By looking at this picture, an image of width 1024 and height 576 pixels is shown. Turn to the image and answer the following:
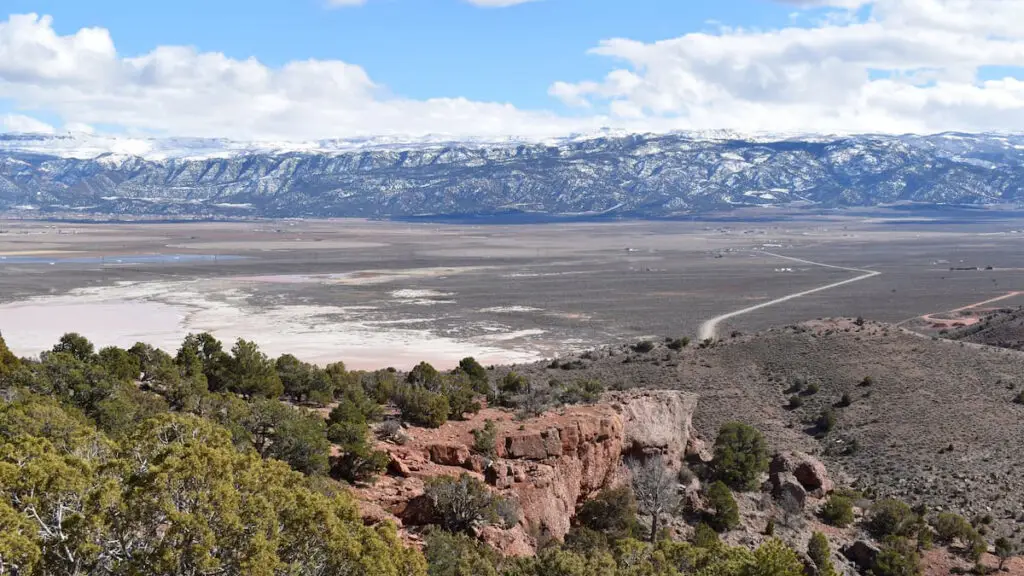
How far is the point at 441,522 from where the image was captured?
18.1 meters

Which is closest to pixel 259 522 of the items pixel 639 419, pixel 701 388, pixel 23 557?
pixel 23 557

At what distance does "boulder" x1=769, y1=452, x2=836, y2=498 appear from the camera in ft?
94.1

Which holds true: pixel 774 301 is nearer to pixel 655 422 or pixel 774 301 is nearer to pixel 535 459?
pixel 655 422

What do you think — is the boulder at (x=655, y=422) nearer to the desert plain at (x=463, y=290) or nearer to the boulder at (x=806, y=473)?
the boulder at (x=806, y=473)

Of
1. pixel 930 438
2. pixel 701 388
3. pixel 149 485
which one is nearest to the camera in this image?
pixel 149 485

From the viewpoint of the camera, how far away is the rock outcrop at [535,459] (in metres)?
19.2

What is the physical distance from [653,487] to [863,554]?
5.62 m

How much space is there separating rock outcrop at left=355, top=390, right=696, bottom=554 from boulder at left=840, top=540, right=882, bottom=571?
18.8 ft

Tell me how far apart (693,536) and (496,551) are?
795 cm

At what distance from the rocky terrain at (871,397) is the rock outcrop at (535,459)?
936cm

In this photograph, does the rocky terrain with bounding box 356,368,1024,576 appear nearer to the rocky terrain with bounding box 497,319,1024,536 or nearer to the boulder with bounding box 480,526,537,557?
the boulder with bounding box 480,526,537,557

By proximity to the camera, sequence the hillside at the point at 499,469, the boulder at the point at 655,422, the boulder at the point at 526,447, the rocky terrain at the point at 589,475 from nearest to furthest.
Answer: the hillside at the point at 499,469 → the rocky terrain at the point at 589,475 → the boulder at the point at 526,447 → the boulder at the point at 655,422

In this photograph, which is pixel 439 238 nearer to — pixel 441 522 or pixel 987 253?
pixel 987 253

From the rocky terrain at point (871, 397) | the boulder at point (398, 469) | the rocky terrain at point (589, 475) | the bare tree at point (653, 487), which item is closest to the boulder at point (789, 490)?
the rocky terrain at point (589, 475)
